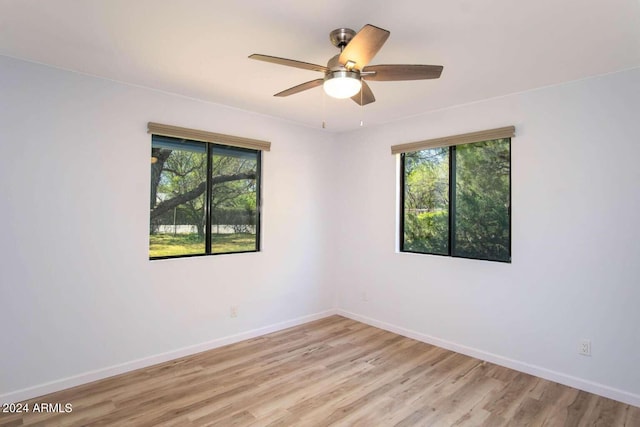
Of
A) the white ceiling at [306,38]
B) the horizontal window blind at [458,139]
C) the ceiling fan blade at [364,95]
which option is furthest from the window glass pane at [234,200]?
the ceiling fan blade at [364,95]

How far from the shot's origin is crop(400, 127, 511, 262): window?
325 centimetres

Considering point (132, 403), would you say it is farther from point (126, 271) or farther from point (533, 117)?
point (533, 117)

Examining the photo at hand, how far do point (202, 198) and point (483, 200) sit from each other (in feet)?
9.27

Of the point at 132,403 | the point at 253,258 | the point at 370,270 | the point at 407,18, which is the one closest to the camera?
the point at 407,18

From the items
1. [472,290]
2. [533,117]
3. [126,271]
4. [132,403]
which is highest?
[533,117]

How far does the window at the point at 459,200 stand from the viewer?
3.25 meters

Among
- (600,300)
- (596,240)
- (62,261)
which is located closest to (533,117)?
(596,240)

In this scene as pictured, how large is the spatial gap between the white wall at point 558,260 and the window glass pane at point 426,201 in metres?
0.19

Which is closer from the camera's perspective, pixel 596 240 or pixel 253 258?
pixel 596 240

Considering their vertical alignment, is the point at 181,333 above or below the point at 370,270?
below

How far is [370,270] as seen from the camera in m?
4.28

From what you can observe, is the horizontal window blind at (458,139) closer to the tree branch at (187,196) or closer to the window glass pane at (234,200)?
the window glass pane at (234,200)

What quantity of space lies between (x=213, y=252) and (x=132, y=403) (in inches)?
58.5

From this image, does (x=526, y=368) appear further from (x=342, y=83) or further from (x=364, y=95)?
(x=342, y=83)
